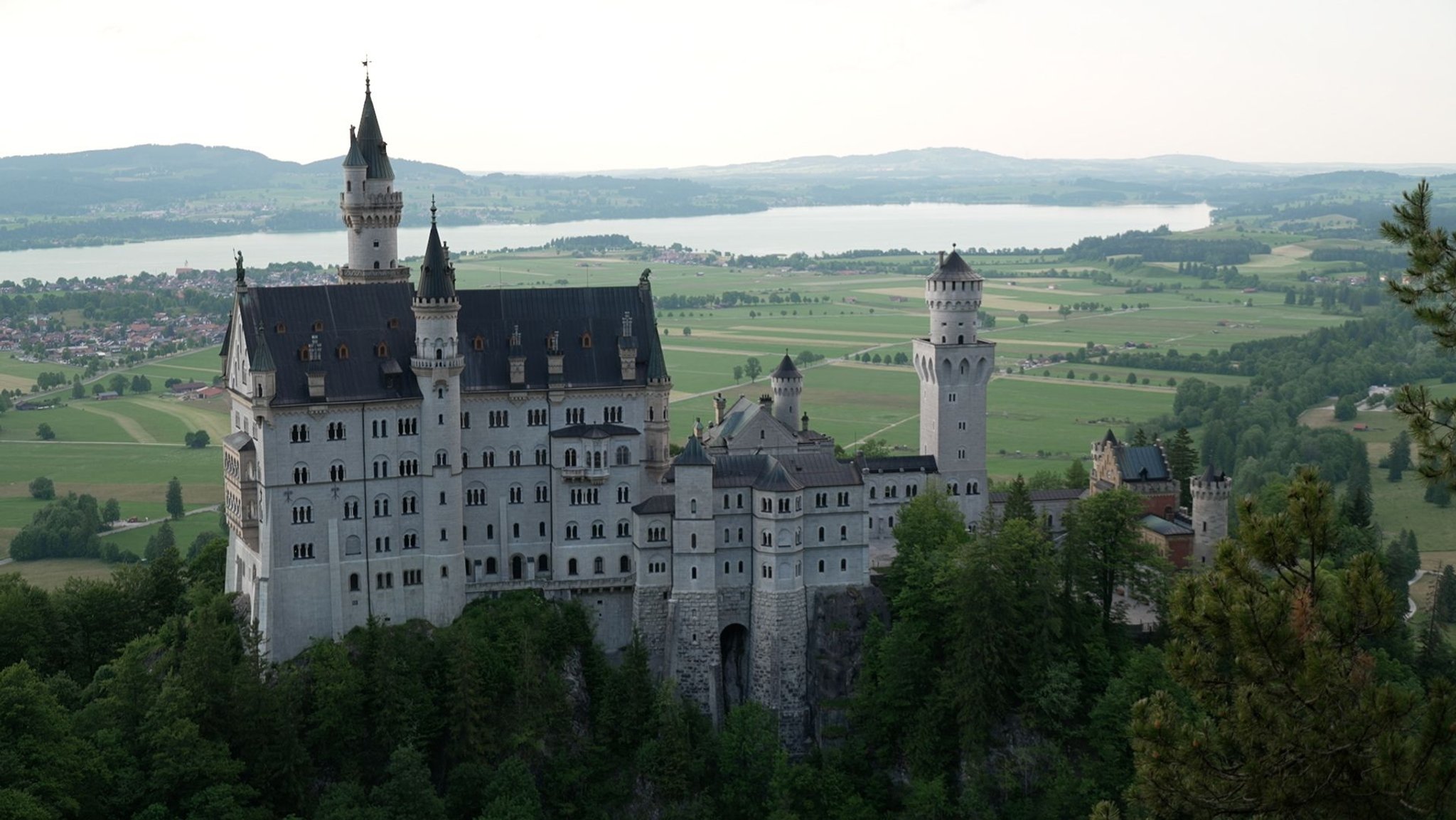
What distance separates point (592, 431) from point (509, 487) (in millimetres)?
4702

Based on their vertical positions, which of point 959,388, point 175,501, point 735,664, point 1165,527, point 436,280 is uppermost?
point 436,280

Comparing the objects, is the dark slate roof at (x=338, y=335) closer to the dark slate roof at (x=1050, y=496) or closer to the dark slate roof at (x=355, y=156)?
the dark slate roof at (x=355, y=156)

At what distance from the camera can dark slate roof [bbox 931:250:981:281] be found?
8800 cm

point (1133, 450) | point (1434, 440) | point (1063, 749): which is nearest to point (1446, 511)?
point (1133, 450)

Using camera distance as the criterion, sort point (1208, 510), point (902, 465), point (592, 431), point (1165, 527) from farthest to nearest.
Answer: point (1165, 527) < point (902, 465) < point (1208, 510) < point (592, 431)

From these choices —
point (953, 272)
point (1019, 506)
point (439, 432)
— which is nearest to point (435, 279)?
point (439, 432)

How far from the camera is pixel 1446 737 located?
3136 cm

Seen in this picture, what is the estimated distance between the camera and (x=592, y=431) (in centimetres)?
8038

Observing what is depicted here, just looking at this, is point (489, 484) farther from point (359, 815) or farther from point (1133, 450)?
point (1133, 450)

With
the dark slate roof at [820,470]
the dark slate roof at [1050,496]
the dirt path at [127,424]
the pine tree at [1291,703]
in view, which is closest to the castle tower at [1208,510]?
the dark slate roof at [1050,496]

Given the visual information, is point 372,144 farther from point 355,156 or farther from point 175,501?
point 175,501

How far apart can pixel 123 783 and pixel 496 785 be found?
14853 millimetres

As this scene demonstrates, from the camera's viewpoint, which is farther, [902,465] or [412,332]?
[902,465]

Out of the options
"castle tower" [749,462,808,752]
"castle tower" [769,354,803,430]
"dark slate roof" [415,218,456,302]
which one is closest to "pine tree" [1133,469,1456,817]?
"castle tower" [749,462,808,752]
